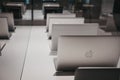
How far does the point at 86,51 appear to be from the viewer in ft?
4.24

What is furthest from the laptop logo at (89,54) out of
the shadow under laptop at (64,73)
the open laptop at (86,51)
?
the shadow under laptop at (64,73)

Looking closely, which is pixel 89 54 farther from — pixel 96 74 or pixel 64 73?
pixel 96 74

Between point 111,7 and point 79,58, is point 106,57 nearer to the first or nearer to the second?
point 79,58

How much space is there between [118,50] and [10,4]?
295 cm

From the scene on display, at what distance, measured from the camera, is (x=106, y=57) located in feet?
4.33

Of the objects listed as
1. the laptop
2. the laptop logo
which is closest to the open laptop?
the laptop logo

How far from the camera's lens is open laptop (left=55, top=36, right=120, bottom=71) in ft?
4.17

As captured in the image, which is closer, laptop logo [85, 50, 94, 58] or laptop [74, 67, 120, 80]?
laptop [74, 67, 120, 80]

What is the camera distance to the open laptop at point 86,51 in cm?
127

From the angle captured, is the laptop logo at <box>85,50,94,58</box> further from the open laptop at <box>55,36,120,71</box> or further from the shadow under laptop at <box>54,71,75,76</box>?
the shadow under laptop at <box>54,71,75,76</box>

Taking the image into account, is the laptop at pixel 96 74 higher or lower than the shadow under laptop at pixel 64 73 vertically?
higher

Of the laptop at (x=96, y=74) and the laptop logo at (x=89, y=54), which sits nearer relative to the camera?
the laptop at (x=96, y=74)

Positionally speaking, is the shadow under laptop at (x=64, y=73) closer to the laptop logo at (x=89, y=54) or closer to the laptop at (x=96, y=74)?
the laptop logo at (x=89, y=54)

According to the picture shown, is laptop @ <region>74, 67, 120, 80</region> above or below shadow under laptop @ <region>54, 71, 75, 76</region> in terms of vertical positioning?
above
